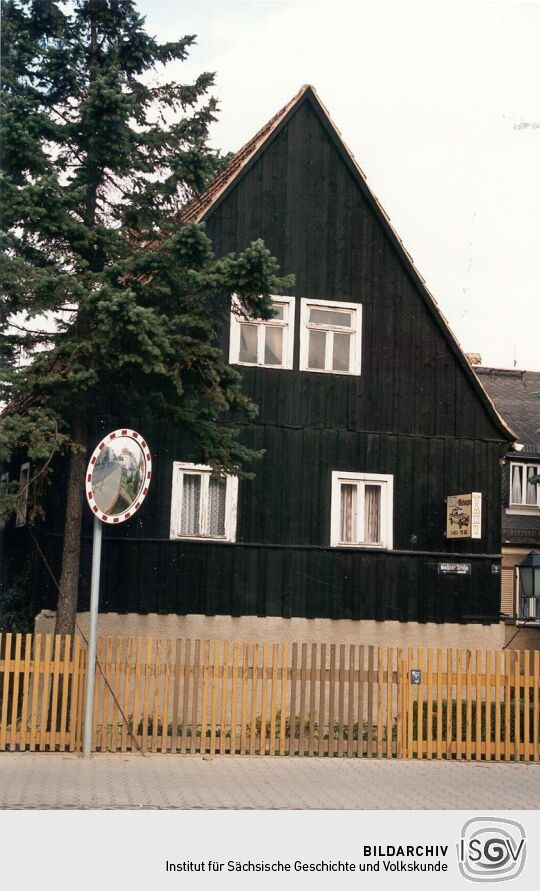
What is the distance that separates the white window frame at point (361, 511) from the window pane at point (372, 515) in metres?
0.09

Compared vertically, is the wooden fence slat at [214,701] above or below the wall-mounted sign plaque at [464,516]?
below

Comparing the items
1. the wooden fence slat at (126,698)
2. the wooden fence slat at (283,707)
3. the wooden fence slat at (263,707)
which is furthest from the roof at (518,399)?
the wooden fence slat at (126,698)

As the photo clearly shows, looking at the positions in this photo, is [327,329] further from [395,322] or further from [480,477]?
[480,477]

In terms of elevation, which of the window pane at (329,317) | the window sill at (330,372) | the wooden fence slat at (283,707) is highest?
the window pane at (329,317)

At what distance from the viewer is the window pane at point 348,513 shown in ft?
66.7

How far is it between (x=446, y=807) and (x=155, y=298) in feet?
23.9

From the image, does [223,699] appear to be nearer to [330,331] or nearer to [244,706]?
[244,706]

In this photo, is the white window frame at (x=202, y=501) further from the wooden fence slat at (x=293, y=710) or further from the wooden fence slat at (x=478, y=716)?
the wooden fence slat at (x=478, y=716)

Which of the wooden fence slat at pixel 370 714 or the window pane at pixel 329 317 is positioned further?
the window pane at pixel 329 317

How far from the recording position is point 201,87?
51.9ft

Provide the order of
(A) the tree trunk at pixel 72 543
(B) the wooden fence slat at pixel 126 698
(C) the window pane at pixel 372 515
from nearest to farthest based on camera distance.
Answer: (B) the wooden fence slat at pixel 126 698, (A) the tree trunk at pixel 72 543, (C) the window pane at pixel 372 515

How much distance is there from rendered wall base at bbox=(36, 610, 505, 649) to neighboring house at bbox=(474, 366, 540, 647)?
11776mm

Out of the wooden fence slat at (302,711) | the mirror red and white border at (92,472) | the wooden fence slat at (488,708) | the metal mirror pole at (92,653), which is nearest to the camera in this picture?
the mirror red and white border at (92,472)

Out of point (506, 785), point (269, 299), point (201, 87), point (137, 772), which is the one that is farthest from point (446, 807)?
point (201, 87)
